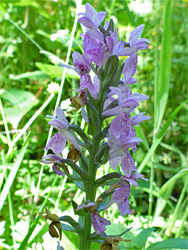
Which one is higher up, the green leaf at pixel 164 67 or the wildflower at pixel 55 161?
the green leaf at pixel 164 67

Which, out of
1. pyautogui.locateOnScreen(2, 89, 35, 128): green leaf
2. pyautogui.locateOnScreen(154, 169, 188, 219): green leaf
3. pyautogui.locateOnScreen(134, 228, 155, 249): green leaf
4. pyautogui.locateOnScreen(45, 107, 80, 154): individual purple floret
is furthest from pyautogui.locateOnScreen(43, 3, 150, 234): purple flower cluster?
pyautogui.locateOnScreen(2, 89, 35, 128): green leaf

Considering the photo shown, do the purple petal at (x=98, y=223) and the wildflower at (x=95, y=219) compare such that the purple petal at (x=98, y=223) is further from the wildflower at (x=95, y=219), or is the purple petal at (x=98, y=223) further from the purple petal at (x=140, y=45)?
the purple petal at (x=140, y=45)

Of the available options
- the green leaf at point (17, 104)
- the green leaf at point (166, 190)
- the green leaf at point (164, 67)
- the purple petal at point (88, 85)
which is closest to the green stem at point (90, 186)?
the purple petal at point (88, 85)

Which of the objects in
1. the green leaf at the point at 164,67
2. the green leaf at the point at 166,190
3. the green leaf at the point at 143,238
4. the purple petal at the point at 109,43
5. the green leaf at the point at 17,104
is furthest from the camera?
the green leaf at the point at 17,104

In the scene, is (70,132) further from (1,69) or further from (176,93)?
(176,93)

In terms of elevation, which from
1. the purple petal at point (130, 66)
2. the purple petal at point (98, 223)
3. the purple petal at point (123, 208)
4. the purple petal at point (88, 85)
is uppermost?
the purple petal at point (130, 66)

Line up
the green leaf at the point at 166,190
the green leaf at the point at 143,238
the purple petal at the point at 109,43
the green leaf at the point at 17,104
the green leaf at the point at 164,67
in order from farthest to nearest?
the green leaf at the point at 17,104 → the green leaf at the point at 164,67 → the green leaf at the point at 166,190 → the green leaf at the point at 143,238 → the purple petal at the point at 109,43

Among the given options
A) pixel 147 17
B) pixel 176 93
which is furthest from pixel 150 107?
pixel 147 17
